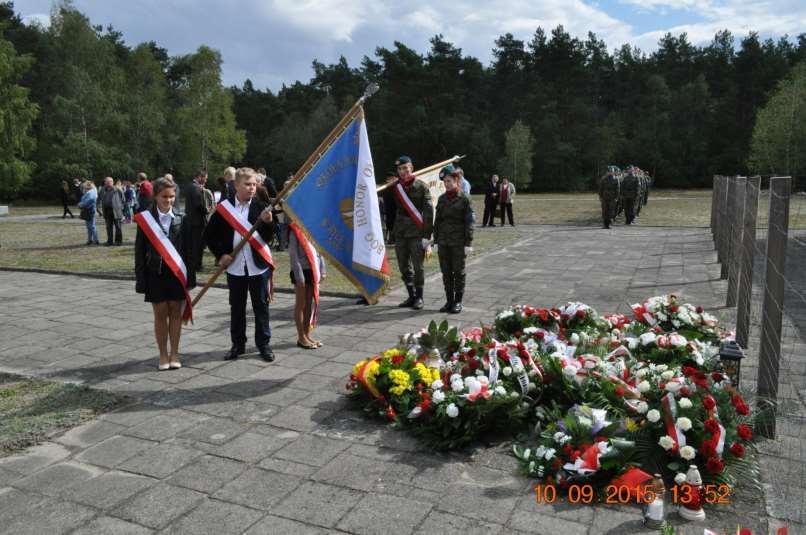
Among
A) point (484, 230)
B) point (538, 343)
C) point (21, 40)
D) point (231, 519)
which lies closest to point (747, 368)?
point (538, 343)

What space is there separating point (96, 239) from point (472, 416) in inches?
619

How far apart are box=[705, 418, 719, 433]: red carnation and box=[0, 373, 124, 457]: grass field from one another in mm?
4163

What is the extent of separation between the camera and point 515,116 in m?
64.4

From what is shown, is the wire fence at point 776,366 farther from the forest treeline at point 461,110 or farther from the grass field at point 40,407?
the forest treeline at point 461,110

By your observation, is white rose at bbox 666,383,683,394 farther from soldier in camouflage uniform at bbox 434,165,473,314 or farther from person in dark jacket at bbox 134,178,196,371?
soldier in camouflage uniform at bbox 434,165,473,314

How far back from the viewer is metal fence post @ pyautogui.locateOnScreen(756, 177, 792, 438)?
13.8ft

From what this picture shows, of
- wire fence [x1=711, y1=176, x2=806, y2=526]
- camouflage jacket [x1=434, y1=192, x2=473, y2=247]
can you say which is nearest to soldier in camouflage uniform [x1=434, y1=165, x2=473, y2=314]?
camouflage jacket [x1=434, y1=192, x2=473, y2=247]

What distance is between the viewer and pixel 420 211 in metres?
8.41

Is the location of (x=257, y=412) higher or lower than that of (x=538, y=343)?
lower

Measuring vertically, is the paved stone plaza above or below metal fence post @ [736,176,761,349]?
below

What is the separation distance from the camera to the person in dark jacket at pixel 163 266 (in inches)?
221

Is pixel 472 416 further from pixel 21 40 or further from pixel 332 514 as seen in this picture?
pixel 21 40

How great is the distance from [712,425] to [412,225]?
536cm

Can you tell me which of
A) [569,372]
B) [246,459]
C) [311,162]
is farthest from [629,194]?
[246,459]
